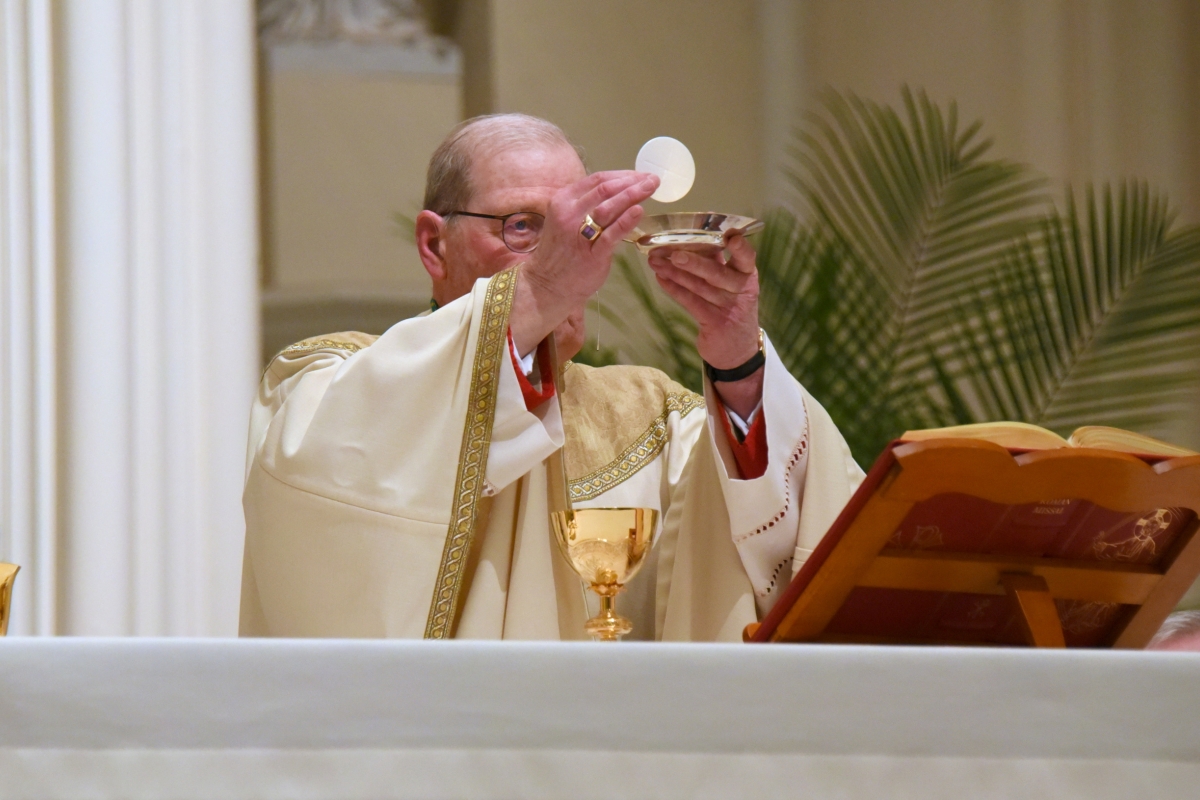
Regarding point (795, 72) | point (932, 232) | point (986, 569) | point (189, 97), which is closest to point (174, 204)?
point (189, 97)

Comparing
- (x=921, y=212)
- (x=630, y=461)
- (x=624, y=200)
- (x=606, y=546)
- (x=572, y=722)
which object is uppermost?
(x=624, y=200)

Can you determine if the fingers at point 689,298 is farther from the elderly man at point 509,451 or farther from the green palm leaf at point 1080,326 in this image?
the green palm leaf at point 1080,326

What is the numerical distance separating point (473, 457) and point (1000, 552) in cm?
89

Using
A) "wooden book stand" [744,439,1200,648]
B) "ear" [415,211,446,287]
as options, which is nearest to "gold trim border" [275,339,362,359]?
"ear" [415,211,446,287]

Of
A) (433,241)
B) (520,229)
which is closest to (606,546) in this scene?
(520,229)

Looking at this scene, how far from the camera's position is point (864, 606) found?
159 centimetres

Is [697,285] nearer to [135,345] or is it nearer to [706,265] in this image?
[706,265]

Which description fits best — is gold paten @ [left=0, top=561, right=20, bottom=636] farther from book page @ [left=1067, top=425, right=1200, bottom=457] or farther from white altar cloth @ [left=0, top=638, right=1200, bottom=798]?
book page @ [left=1067, top=425, right=1200, bottom=457]

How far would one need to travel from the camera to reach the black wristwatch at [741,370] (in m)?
2.44

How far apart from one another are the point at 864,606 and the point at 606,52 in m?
4.66

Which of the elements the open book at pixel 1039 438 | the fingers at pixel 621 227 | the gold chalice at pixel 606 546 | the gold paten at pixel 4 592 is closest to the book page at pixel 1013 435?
the open book at pixel 1039 438

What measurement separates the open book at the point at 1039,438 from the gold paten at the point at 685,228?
73 cm

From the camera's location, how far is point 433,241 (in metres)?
2.84

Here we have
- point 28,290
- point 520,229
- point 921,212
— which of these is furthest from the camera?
point 921,212
